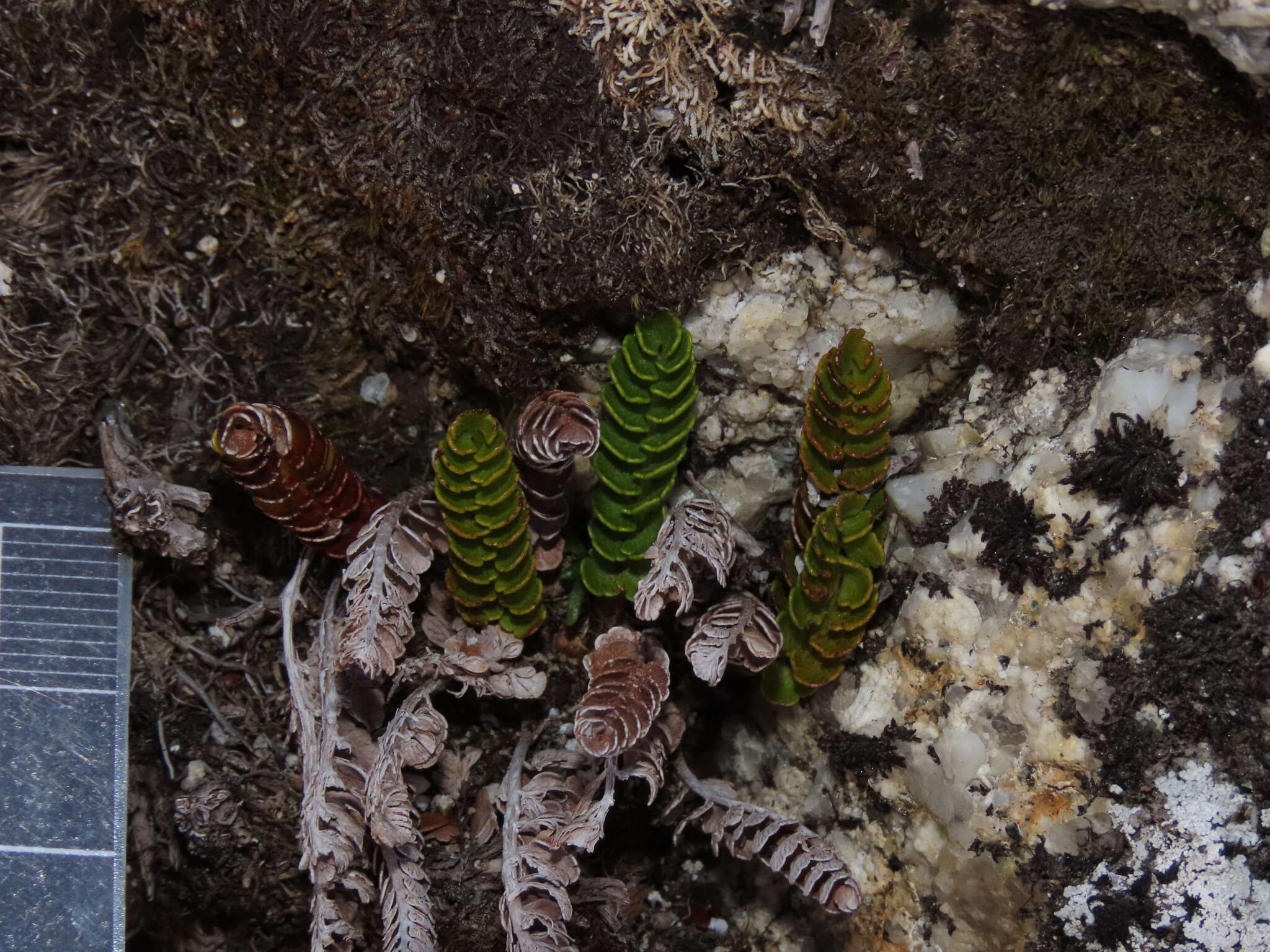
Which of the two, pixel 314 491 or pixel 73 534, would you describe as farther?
pixel 73 534

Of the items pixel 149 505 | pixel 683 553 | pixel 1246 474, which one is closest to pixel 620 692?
pixel 683 553

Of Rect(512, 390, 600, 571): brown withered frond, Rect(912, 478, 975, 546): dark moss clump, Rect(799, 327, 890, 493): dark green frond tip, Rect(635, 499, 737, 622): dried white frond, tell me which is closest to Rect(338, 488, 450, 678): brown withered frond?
Rect(512, 390, 600, 571): brown withered frond

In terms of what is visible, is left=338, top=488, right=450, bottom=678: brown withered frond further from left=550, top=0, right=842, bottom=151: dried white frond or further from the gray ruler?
left=550, top=0, right=842, bottom=151: dried white frond

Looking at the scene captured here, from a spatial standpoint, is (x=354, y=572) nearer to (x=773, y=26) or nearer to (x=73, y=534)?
(x=73, y=534)


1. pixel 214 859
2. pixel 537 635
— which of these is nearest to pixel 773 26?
pixel 537 635

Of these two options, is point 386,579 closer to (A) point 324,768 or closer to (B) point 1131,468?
(A) point 324,768
